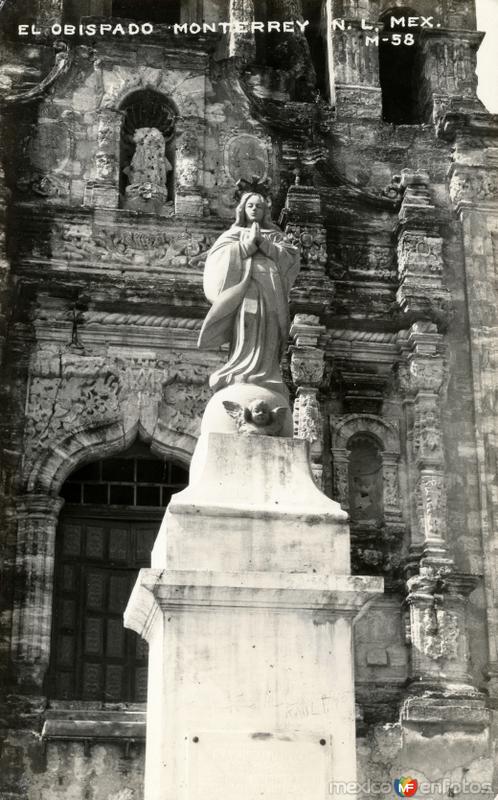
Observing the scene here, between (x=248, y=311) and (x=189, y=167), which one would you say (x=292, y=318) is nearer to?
(x=189, y=167)

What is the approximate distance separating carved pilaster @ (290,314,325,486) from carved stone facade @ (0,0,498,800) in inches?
1.2

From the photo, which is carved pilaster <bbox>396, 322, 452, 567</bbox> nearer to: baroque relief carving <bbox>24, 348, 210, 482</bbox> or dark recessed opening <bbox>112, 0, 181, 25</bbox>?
baroque relief carving <bbox>24, 348, 210, 482</bbox>

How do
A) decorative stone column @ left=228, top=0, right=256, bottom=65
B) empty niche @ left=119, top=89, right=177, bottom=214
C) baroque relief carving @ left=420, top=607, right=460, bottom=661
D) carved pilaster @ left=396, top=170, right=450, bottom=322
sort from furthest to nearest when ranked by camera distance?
1. decorative stone column @ left=228, top=0, right=256, bottom=65
2. empty niche @ left=119, top=89, right=177, bottom=214
3. carved pilaster @ left=396, top=170, right=450, bottom=322
4. baroque relief carving @ left=420, top=607, right=460, bottom=661

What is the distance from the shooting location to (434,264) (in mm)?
15336

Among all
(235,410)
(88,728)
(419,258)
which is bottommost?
(88,728)

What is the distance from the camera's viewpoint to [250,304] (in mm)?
8508

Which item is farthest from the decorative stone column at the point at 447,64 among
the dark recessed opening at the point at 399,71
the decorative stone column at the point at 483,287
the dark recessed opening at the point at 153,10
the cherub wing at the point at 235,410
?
the cherub wing at the point at 235,410

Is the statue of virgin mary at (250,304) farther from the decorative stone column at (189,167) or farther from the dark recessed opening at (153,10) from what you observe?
the dark recessed opening at (153,10)

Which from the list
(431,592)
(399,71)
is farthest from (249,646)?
(399,71)

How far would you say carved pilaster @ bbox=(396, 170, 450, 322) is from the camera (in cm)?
1504

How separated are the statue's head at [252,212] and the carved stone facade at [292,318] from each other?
18.0 ft

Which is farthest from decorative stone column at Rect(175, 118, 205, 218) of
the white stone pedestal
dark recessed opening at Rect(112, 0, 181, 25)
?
the white stone pedestal

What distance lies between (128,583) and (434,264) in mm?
4843

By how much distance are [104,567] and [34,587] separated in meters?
0.87
